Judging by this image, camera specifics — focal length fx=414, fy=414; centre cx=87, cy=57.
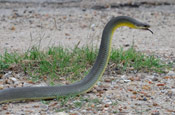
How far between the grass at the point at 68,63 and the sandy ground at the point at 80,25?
0.79 metres

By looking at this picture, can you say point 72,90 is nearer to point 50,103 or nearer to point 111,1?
point 50,103

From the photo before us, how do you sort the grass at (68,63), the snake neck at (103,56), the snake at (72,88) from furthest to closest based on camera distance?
the grass at (68,63)
the snake neck at (103,56)
the snake at (72,88)

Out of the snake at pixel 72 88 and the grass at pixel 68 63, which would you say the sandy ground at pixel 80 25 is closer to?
the grass at pixel 68 63

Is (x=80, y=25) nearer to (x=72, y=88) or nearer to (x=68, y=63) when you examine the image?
(x=68, y=63)

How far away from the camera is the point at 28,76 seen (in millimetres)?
5480

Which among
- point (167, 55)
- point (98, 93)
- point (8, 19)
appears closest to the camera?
point (98, 93)

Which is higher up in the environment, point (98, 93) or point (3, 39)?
point (3, 39)

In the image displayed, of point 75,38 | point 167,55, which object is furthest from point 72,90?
point 75,38

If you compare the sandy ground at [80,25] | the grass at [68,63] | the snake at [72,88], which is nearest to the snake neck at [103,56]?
the snake at [72,88]

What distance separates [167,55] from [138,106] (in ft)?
7.57

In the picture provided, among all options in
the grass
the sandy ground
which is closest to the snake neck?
the grass

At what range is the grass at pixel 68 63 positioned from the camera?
5461mm

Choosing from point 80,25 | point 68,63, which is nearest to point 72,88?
point 68,63

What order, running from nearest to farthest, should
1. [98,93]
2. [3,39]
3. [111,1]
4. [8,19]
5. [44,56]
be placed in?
[98,93]
[44,56]
[3,39]
[8,19]
[111,1]
